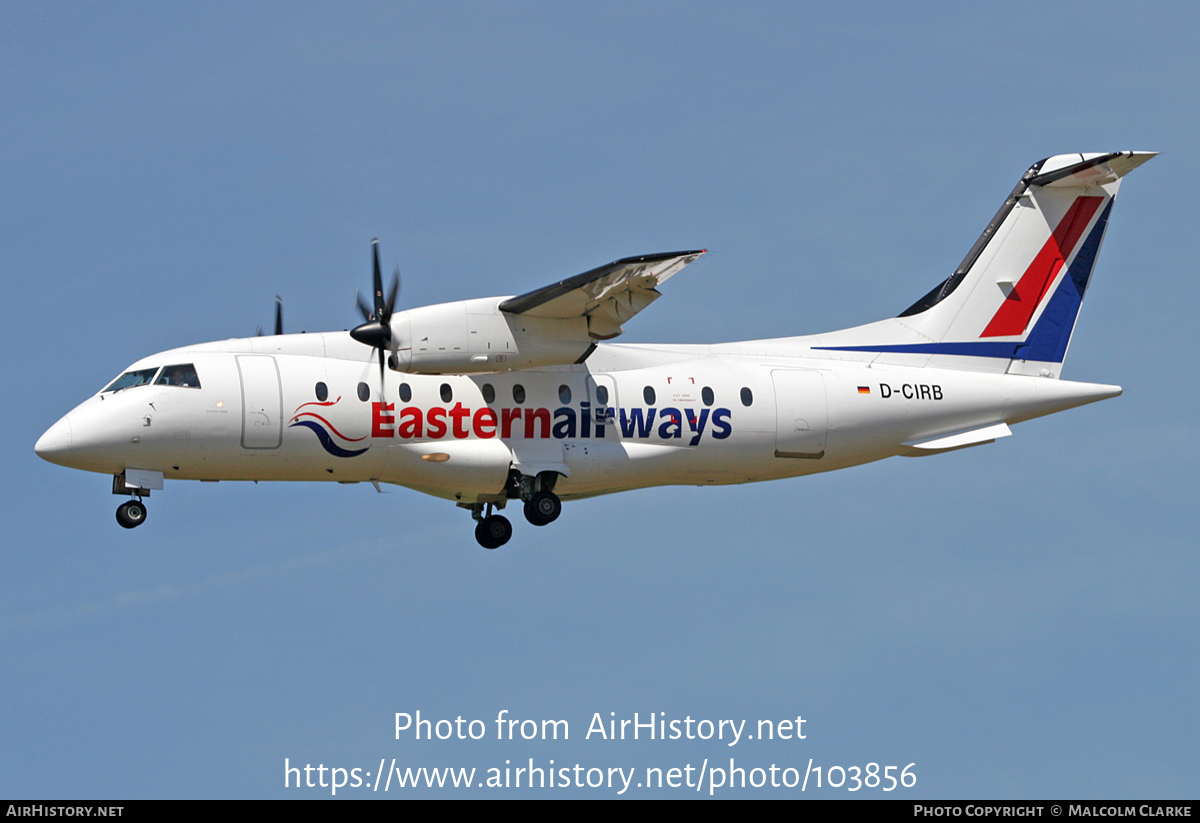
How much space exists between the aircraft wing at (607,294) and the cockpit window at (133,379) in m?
5.12

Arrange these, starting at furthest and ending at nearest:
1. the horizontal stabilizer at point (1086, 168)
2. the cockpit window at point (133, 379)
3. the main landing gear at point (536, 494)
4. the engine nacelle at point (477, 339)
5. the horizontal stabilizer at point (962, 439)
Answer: the horizontal stabilizer at point (1086, 168)
the horizontal stabilizer at point (962, 439)
the main landing gear at point (536, 494)
the cockpit window at point (133, 379)
the engine nacelle at point (477, 339)

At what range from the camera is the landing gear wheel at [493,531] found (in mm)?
25375

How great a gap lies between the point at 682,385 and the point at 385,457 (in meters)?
4.78

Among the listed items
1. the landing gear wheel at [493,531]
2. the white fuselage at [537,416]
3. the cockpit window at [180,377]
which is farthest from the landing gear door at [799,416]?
the cockpit window at [180,377]

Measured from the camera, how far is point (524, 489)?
79.9 feet

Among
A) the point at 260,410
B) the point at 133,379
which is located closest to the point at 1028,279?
the point at 260,410

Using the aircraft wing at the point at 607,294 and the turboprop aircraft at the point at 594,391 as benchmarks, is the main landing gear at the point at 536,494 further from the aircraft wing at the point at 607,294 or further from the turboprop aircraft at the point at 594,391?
the aircraft wing at the point at 607,294

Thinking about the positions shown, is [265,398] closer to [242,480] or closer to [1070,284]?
[242,480]

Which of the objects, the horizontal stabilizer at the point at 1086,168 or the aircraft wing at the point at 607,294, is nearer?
the aircraft wing at the point at 607,294

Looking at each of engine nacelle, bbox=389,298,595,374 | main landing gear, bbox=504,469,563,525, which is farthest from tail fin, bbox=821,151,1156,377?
main landing gear, bbox=504,469,563,525

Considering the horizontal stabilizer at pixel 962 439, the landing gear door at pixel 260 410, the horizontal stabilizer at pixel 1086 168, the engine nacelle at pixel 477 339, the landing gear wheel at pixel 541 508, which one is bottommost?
the landing gear wheel at pixel 541 508

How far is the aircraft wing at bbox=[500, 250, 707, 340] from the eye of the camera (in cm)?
2261

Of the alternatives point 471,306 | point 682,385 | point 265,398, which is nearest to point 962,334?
point 682,385
